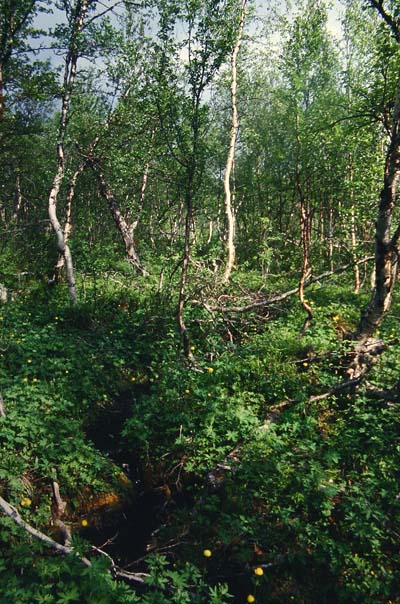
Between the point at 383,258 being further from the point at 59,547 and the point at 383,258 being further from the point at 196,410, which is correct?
the point at 59,547

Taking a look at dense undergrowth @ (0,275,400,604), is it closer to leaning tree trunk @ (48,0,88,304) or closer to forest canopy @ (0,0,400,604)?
forest canopy @ (0,0,400,604)

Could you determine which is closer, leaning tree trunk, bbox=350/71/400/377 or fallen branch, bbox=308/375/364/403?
leaning tree trunk, bbox=350/71/400/377

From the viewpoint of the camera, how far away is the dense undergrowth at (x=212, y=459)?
11.8 ft

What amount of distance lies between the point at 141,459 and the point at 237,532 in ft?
6.41

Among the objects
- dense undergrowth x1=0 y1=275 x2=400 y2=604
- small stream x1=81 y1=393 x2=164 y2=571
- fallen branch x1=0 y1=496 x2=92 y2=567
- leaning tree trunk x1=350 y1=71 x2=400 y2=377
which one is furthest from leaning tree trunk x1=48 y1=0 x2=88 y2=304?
leaning tree trunk x1=350 y1=71 x2=400 y2=377

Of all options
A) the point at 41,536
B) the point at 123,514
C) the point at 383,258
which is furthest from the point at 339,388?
the point at 41,536

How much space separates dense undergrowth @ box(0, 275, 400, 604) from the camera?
141 inches

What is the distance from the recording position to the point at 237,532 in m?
4.12

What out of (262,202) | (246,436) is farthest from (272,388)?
(262,202)

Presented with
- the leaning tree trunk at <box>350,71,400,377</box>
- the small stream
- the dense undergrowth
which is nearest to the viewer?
the dense undergrowth

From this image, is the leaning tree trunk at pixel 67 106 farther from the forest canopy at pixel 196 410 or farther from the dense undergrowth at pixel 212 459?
the dense undergrowth at pixel 212 459

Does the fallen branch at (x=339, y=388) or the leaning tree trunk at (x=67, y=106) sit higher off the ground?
the leaning tree trunk at (x=67, y=106)

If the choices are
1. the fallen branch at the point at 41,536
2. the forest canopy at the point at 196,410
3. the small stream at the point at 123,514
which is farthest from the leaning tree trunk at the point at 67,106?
the fallen branch at the point at 41,536

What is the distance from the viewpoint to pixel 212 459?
5.05 meters
